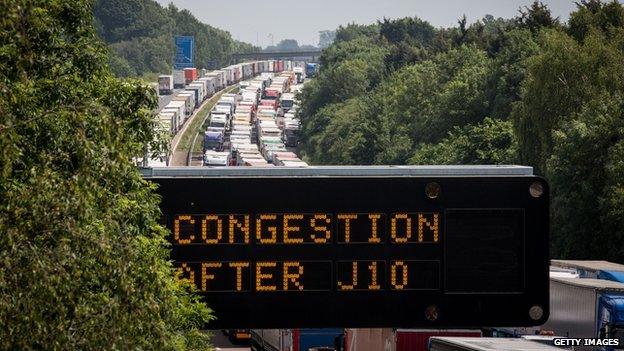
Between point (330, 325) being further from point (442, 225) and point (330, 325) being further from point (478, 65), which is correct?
point (478, 65)

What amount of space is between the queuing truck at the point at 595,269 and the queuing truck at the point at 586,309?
3.42 ft

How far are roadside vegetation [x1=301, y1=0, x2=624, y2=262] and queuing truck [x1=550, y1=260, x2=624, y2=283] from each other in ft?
42.0

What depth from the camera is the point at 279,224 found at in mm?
24844

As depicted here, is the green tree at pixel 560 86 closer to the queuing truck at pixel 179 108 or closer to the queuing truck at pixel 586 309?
the queuing truck at pixel 586 309

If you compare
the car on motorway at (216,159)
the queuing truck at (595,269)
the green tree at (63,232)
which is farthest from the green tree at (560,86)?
the green tree at (63,232)

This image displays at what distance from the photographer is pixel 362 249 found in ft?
81.9

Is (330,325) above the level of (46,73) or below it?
below

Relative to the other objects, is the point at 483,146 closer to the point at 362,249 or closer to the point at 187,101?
the point at 362,249

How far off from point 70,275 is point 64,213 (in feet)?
1.86

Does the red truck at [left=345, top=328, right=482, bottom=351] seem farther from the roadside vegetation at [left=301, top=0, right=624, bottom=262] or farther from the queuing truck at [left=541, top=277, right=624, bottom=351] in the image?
the roadside vegetation at [left=301, top=0, right=624, bottom=262]

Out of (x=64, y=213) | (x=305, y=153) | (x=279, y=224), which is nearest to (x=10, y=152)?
(x=64, y=213)

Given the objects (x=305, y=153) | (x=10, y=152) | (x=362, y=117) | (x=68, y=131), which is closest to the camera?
(x=10, y=152)

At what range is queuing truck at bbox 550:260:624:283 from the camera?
4384 cm

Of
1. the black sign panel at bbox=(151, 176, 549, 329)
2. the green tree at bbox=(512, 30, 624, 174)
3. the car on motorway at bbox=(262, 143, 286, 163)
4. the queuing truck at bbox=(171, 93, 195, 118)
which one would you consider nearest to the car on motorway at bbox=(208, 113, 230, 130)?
the queuing truck at bbox=(171, 93, 195, 118)
